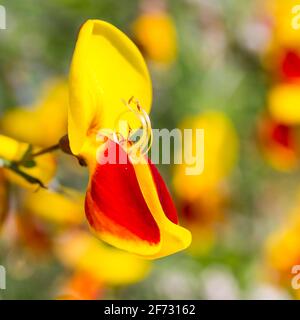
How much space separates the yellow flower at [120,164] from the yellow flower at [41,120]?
37mm

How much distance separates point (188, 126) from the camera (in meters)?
1.38

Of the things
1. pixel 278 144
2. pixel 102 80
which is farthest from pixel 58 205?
pixel 278 144

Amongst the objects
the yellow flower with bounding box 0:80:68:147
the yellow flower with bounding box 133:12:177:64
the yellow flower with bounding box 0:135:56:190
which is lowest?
the yellow flower with bounding box 0:135:56:190

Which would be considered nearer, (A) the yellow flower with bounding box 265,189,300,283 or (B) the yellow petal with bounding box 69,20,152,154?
(B) the yellow petal with bounding box 69,20,152,154

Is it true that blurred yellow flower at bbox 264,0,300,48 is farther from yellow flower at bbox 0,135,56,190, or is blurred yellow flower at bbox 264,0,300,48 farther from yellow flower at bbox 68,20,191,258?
yellow flower at bbox 0,135,56,190

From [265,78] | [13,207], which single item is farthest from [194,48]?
[13,207]

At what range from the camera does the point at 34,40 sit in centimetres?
134

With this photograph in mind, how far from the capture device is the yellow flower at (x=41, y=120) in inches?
52.6

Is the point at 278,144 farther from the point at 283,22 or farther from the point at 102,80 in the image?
the point at 102,80

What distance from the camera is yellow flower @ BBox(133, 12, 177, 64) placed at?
1.35m

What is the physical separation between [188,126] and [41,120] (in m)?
0.23

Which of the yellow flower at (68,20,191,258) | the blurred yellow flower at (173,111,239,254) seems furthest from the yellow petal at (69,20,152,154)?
the blurred yellow flower at (173,111,239,254)
